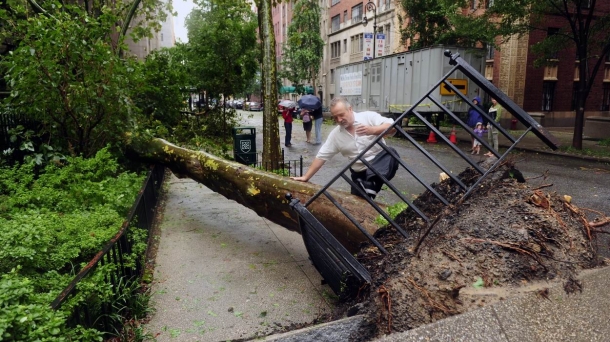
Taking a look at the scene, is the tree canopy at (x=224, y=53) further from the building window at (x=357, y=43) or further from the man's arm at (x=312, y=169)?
the building window at (x=357, y=43)

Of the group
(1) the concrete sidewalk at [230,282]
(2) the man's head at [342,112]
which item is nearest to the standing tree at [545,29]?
(1) the concrete sidewalk at [230,282]

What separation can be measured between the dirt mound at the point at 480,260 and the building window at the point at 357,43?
1671 inches

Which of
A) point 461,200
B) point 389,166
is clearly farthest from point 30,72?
point 461,200

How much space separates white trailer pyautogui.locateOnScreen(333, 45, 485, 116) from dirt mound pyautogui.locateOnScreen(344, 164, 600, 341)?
498 inches

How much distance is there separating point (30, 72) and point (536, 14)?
14.7 metres

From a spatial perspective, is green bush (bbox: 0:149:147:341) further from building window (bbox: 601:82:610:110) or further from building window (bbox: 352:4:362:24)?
building window (bbox: 352:4:362:24)

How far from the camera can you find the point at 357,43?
43.9 m

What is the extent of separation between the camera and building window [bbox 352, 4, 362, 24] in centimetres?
4284

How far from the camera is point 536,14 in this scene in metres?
14.4

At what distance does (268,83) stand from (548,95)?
21665 millimetres

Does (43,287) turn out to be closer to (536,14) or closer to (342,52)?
(536,14)

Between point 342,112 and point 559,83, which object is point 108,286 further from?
point 559,83

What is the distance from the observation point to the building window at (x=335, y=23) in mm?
48753

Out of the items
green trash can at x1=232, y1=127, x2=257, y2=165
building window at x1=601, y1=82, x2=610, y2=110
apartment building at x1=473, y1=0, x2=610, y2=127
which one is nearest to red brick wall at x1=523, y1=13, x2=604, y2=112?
apartment building at x1=473, y1=0, x2=610, y2=127
